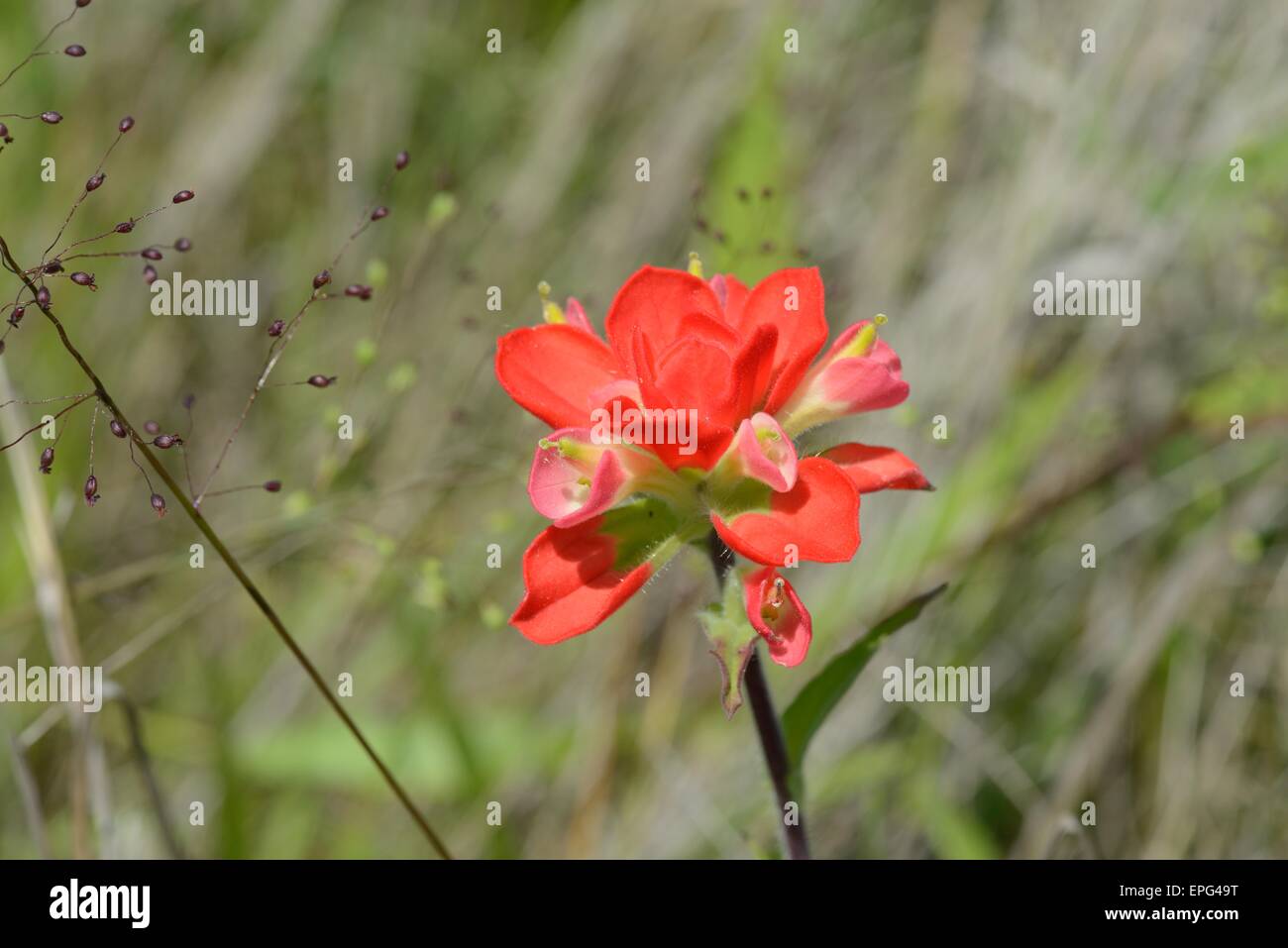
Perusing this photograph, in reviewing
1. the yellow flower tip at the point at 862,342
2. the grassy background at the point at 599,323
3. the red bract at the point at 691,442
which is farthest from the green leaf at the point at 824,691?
the grassy background at the point at 599,323

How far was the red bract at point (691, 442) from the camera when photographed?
1104 mm

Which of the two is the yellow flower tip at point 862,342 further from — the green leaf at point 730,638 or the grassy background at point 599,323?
the grassy background at point 599,323

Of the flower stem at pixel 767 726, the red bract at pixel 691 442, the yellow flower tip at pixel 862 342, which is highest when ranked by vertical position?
→ the yellow flower tip at pixel 862 342

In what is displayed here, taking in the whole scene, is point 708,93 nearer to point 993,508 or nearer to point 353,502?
point 993,508

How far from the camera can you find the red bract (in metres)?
1.10

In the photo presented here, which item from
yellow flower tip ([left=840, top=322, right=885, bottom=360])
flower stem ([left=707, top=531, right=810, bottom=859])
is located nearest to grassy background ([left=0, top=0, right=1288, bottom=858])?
flower stem ([left=707, top=531, right=810, bottom=859])

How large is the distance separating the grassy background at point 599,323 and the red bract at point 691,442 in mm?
501

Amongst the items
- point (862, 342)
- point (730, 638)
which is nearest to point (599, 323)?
point (862, 342)

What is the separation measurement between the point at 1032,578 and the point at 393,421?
64.9 inches

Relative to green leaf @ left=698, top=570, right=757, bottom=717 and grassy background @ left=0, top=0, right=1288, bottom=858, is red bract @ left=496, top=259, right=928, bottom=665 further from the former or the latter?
grassy background @ left=0, top=0, right=1288, bottom=858

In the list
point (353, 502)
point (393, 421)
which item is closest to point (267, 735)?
point (393, 421)

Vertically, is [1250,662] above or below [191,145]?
below

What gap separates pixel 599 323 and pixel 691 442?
138 centimetres

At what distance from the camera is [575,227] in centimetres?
304
